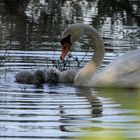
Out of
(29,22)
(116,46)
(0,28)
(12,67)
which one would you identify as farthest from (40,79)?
(29,22)

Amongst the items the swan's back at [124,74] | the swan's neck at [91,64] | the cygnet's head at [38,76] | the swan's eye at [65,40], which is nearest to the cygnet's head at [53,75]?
the cygnet's head at [38,76]

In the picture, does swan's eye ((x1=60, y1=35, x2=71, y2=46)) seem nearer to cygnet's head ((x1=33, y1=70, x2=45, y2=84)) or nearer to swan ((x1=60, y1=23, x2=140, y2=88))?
swan ((x1=60, y1=23, x2=140, y2=88))

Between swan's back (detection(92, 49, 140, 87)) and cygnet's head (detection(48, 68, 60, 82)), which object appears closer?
swan's back (detection(92, 49, 140, 87))

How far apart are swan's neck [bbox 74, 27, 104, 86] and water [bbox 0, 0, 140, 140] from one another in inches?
7.9

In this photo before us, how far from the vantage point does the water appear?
6378 millimetres

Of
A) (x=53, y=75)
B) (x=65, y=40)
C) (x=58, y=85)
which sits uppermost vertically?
(x=65, y=40)

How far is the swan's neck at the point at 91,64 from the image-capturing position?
34.7ft

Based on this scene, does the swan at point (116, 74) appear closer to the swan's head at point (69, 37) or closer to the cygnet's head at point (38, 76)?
the swan's head at point (69, 37)

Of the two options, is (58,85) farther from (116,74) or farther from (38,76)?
(116,74)

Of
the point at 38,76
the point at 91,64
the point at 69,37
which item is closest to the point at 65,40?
the point at 69,37

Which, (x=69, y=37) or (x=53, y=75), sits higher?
(x=69, y=37)

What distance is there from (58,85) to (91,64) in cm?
69

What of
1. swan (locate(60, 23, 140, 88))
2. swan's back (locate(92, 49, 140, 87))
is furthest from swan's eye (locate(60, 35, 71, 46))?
swan's back (locate(92, 49, 140, 87))

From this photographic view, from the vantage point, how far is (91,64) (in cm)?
1088
